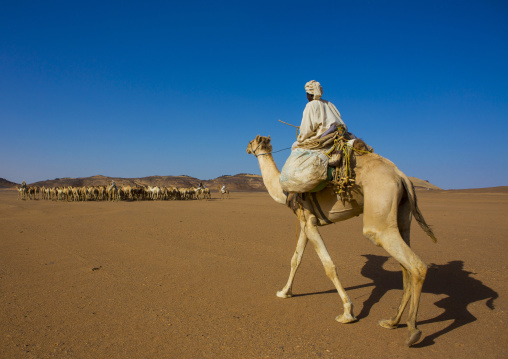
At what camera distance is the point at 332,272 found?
469 centimetres

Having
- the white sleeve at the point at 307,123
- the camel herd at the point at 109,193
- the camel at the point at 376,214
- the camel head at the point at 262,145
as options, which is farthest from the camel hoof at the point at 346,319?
the camel herd at the point at 109,193

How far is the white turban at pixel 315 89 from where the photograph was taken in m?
5.23

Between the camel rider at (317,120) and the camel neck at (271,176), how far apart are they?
69cm

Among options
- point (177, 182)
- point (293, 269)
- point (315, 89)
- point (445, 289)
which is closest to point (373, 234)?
point (293, 269)

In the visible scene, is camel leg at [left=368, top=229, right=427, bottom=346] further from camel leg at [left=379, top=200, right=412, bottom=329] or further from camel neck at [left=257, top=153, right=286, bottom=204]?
camel neck at [left=257, top=153, right=286, bottom=204]

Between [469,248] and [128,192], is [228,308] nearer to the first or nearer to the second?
[469,248]

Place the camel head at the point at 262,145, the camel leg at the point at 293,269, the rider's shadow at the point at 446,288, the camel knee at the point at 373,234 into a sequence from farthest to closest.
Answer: the camel head at the point at 262,145
the camel leg at the point at 293,269
the rider's shadow at the point at 446,288
the camel knee at the point at 373,234

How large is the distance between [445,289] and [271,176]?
3.74 metres

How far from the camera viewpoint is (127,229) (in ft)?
41.2

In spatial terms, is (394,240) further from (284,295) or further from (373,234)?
(284,295)

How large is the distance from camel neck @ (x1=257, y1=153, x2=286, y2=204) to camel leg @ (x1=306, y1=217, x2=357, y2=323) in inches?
25.6

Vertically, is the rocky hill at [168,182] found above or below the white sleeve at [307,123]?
above

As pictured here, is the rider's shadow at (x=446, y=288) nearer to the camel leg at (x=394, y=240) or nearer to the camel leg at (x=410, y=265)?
the camel leg at (x=410, y=265)

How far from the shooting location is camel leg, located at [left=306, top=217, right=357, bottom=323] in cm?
457
